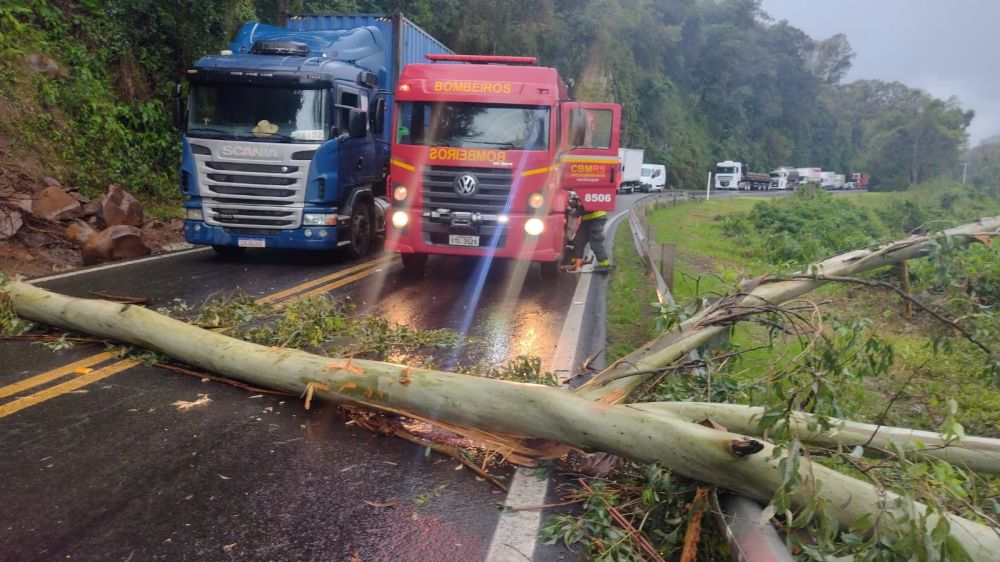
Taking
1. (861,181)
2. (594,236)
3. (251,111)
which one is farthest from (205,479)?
(861,181)

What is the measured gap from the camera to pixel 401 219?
9.73 m

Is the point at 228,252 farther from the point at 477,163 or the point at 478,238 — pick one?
the point at 477,163

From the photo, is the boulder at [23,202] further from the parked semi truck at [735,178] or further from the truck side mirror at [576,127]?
the parked semi truck at [735,178]

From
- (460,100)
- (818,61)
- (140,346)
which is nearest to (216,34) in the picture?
(460,100)

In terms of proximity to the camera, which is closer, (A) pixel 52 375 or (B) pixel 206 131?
(A) pixel 52 375

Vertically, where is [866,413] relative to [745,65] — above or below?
below

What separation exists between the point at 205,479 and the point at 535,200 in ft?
20.8

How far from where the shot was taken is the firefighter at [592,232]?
38.3ft

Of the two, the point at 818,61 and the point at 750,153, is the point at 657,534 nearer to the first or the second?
the point at 750,153

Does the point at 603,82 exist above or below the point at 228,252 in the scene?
above

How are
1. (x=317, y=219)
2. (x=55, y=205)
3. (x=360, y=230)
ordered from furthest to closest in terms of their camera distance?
(x=360, y=230) → (x=55, y=205) → (x=317, y=219)

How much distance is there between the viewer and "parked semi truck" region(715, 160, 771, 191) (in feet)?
213

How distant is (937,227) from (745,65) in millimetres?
74353

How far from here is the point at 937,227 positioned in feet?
21.2
